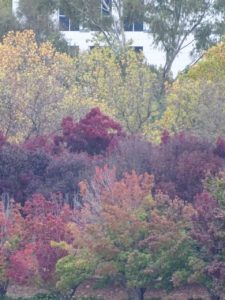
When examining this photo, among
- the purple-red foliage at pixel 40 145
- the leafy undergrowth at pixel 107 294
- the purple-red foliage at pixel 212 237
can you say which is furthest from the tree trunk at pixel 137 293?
the purple-red foliage at pixel 40 145

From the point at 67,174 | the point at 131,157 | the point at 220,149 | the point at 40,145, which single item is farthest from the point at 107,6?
the point at 220,149

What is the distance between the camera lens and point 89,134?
28750 millimetres

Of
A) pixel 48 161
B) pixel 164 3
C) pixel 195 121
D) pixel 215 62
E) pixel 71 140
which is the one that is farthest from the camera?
pixel 164 3

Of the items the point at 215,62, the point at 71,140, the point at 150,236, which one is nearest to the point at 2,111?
the point at 71,140

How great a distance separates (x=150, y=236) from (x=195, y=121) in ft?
41.8

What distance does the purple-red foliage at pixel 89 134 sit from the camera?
28750 millimetres

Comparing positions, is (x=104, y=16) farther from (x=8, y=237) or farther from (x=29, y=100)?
(x=8, y=237)

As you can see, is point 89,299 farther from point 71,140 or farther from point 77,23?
point 77,23

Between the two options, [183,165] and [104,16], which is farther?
[104,16]

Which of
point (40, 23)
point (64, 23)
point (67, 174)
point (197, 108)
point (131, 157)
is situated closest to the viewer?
point (131, 157)

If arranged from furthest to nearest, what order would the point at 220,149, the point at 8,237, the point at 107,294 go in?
the point at 220,149, the point at 107,294, the point at 8,237

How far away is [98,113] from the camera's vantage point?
29.4m

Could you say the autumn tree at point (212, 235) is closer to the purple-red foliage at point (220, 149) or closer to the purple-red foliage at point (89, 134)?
the purple-red foliage at point (220, 149)

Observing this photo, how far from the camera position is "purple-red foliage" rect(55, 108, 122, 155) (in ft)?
94.3
